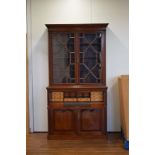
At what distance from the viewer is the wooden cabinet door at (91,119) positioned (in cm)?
399

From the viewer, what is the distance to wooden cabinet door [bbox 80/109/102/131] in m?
3.99

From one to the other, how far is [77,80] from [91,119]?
0.82 metres

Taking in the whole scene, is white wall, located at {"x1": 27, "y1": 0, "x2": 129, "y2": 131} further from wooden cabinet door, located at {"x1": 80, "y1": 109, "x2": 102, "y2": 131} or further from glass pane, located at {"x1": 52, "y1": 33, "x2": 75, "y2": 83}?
wooden cabinet door, located at {"x1": 80, "y1": 109, "x2": 102, "y2": 131}

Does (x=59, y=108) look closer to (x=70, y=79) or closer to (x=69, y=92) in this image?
(x=69, y=92)

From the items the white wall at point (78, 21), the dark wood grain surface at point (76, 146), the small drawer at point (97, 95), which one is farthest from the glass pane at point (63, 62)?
A: the dark wood grain surface at point (76, 146)

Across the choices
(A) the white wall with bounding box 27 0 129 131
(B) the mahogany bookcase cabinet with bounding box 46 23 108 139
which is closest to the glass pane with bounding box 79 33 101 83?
(B) the mahogany bookcase cabinet with bounding box 46 23 108 139

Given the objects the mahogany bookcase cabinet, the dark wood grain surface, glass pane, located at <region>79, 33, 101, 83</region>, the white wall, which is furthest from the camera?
the white wall

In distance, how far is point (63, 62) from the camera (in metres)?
4.11

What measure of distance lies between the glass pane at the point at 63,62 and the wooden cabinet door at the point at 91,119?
69cm

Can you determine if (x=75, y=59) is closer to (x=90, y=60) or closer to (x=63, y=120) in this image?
(x=90, y=60)

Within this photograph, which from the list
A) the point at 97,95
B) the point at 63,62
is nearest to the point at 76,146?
the point at 97,95
